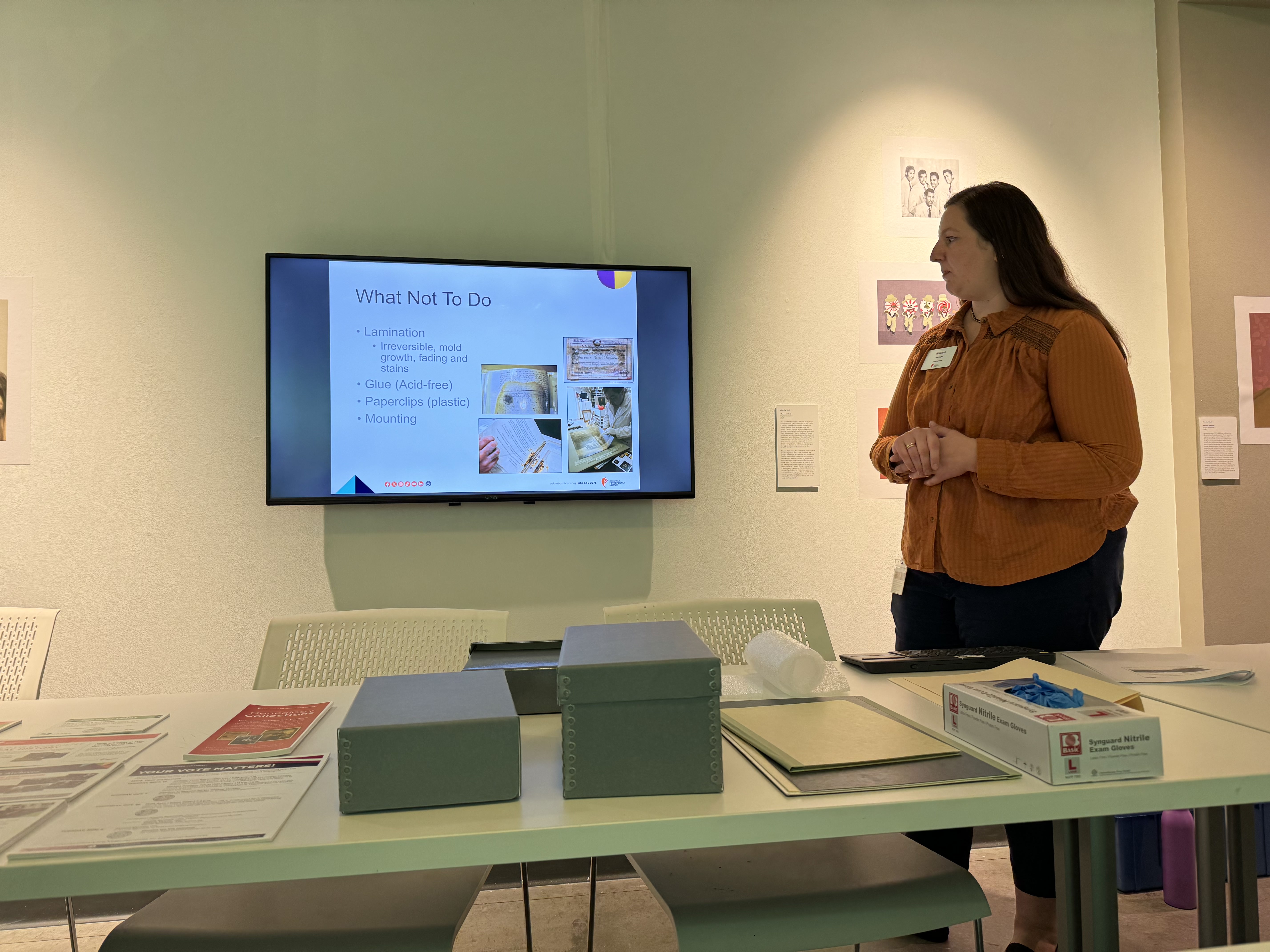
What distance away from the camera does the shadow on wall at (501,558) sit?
8.99ft

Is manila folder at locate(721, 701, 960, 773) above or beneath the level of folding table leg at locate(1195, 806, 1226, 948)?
above

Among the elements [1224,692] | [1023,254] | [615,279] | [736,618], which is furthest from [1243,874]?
[615,279]

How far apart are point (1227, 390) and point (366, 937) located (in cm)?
332

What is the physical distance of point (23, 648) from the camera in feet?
6.37

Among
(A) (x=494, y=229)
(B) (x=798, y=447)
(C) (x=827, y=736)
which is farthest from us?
(B) (x=798, y=447)

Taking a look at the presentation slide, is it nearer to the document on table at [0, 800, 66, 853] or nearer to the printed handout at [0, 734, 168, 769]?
the printed handout at [0, 734, 168, 769]

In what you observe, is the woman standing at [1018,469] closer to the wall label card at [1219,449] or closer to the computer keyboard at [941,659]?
the computer keyboard at [941,659]

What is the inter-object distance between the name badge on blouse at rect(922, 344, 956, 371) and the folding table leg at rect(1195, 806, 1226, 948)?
1030 millimetres

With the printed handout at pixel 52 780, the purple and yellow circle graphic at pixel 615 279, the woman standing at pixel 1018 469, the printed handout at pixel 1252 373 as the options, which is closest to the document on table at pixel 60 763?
the printed handout at pixel 52 780

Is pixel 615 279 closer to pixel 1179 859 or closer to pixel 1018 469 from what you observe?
pixel 1018 469

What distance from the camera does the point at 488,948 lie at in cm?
218

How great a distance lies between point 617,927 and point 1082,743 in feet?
5.77

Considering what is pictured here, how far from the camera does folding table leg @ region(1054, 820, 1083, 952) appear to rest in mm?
1027

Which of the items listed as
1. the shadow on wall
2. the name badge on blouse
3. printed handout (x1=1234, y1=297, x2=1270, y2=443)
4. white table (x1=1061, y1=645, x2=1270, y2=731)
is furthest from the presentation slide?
printed handout (x1=1234, y1=297, x2=1270, y2=443)
